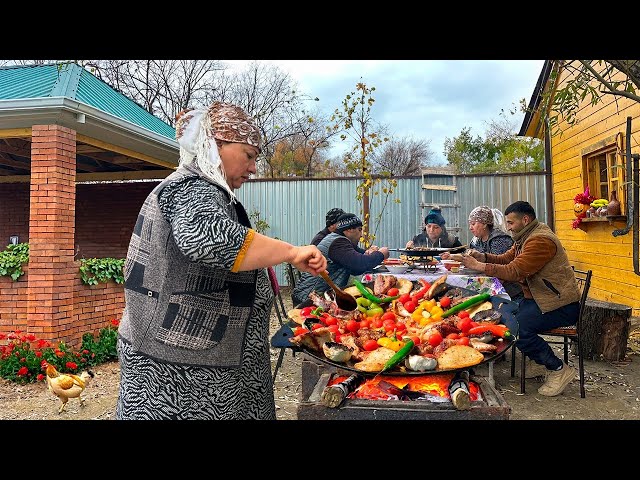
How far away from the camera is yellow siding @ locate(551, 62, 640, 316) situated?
746 centimetres

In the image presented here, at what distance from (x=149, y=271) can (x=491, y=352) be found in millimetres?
1584

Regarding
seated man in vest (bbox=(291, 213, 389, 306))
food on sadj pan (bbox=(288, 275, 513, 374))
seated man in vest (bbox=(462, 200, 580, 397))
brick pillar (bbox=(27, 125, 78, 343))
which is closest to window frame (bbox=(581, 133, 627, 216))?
seated man in vest (bbox=(462, 200, 580, 397))

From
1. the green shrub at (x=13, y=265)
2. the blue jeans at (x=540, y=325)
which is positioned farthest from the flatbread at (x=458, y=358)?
the green shrub at (x=13, y=265)

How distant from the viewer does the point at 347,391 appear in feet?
6.95

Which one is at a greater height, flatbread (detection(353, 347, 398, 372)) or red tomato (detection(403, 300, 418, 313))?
red tomato (detection(403, 300, 418, 313))

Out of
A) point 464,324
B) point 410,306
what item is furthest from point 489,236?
point 464,324

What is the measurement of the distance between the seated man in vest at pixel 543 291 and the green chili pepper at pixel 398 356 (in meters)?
2.52

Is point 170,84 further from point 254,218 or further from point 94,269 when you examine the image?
point 94,269

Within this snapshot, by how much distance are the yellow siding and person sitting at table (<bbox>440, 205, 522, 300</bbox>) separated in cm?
239

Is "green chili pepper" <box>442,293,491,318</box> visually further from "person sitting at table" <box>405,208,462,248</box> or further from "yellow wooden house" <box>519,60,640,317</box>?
"person sitting at table" <box>405,208,462,248</box>

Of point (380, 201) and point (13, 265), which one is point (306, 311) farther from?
point (380, 201)

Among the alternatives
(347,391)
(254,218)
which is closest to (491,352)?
(347,391)

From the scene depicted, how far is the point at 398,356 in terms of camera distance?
7.36 feet

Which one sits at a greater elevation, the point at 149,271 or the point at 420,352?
the point at 149,271
